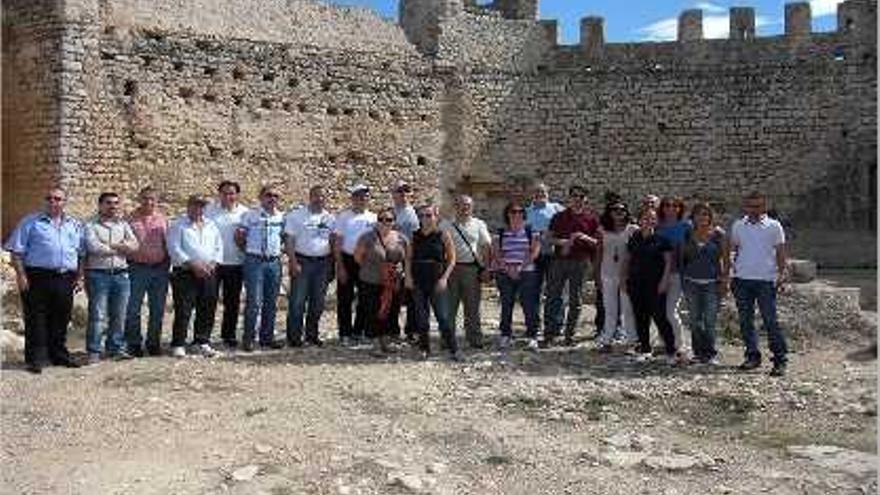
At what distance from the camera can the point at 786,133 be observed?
74.6ft

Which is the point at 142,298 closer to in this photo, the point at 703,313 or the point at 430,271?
the point at 430,271

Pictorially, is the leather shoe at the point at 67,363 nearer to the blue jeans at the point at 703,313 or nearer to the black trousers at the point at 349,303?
the black trousers at the point at 349,303

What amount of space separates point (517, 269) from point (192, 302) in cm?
291

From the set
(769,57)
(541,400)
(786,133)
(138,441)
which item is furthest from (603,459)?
(769,57)

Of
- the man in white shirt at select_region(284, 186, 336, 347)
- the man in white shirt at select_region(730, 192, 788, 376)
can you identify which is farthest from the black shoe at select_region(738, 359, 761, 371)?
the man in white shirt at select_region(284, 186, 336, 347)

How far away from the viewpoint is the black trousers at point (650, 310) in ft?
33.1

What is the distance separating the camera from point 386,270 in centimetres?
1029

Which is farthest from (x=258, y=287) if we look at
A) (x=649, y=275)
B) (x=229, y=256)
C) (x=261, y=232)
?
(x=649, y=275)

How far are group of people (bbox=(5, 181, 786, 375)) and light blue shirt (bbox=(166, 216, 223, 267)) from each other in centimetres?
1

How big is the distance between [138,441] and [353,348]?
3569 mm

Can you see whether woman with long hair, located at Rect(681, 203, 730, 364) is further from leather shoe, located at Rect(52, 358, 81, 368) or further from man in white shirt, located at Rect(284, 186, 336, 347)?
leather shoe, located at Rect(52, 358, 81, 368)

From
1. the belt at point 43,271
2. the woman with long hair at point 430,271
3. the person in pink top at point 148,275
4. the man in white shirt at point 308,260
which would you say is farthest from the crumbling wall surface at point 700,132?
the belt at point 43,271

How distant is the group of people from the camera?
948cm

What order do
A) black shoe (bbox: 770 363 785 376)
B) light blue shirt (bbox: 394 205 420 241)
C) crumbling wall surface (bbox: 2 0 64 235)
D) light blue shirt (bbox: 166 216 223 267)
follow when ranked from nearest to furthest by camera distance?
black shoe (bbox: 770 363 785 376) → light blue shirt (bbox: 166 216 223 267) → light blue shirt (bbox: 394 205 420 241) → crumbling wall surface (bbox: 2 0 64 235)
